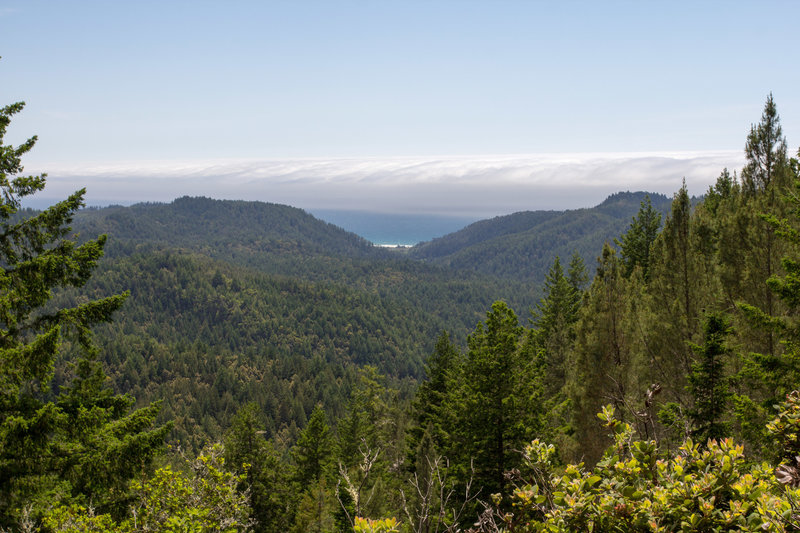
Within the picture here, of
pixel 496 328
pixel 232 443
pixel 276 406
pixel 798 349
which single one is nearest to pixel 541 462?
pixel 798 349

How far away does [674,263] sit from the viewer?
16953 mm

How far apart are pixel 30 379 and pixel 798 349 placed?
14.5 m

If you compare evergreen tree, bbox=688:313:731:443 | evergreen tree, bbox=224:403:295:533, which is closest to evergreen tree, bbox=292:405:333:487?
evergreen tree, bbox=224:403:295:533

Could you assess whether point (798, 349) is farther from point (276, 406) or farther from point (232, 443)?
point (276, 406)

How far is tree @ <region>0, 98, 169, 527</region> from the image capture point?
835 cm

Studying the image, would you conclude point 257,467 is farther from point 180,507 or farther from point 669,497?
point 669,497

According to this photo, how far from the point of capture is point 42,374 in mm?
8781

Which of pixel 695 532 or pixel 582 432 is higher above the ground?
pixel 695 532

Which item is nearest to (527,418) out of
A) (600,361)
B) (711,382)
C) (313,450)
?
(711,382)

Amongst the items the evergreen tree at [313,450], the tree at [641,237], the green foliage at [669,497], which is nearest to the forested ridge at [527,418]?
the green foliage at [669,497]

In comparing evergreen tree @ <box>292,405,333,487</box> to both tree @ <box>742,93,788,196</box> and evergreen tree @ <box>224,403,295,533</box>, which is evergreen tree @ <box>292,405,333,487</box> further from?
tree @ <box>742,93,788,196</box>

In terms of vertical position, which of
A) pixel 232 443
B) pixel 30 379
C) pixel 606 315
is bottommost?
pixel 232 443

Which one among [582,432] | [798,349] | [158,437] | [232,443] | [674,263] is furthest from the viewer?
[232,443]

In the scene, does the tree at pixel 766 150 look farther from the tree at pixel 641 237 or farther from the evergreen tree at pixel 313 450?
the evergreen tree at pixel 313 450
